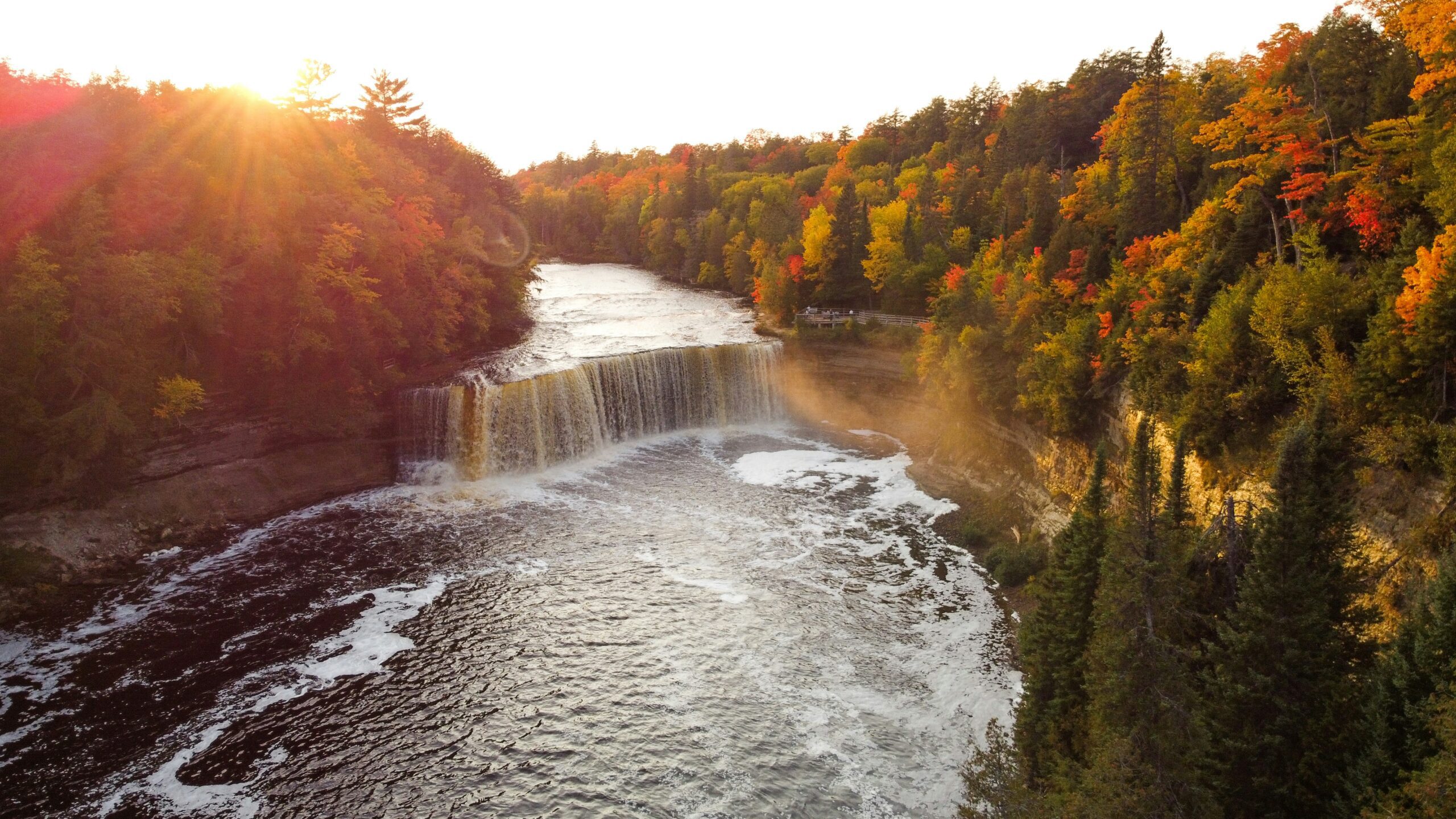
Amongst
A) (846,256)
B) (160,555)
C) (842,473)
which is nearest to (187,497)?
(160,555)

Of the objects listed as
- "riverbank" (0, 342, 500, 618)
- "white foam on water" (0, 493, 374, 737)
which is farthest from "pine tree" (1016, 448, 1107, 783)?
"riverbank" (0, 342, 500, 618)

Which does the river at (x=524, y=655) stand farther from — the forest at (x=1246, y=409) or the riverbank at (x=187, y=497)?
the forest at (x=1246, y=409)

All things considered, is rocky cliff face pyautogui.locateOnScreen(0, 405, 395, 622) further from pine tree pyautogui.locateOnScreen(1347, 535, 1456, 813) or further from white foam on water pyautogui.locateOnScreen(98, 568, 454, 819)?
pine tree pyautogui.locateOnScreen(1347, 535, 1456, 813)

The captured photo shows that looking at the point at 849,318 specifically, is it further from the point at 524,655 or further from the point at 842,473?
the point at 524,655

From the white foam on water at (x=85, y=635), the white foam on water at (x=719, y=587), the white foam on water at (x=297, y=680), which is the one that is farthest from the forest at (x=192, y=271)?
the white foam on water at (x=719, y=587)

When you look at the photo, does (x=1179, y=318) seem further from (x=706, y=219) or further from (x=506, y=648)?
(x=706, y=219)

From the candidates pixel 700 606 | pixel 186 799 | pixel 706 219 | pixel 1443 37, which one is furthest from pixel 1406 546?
pixel 706 219
